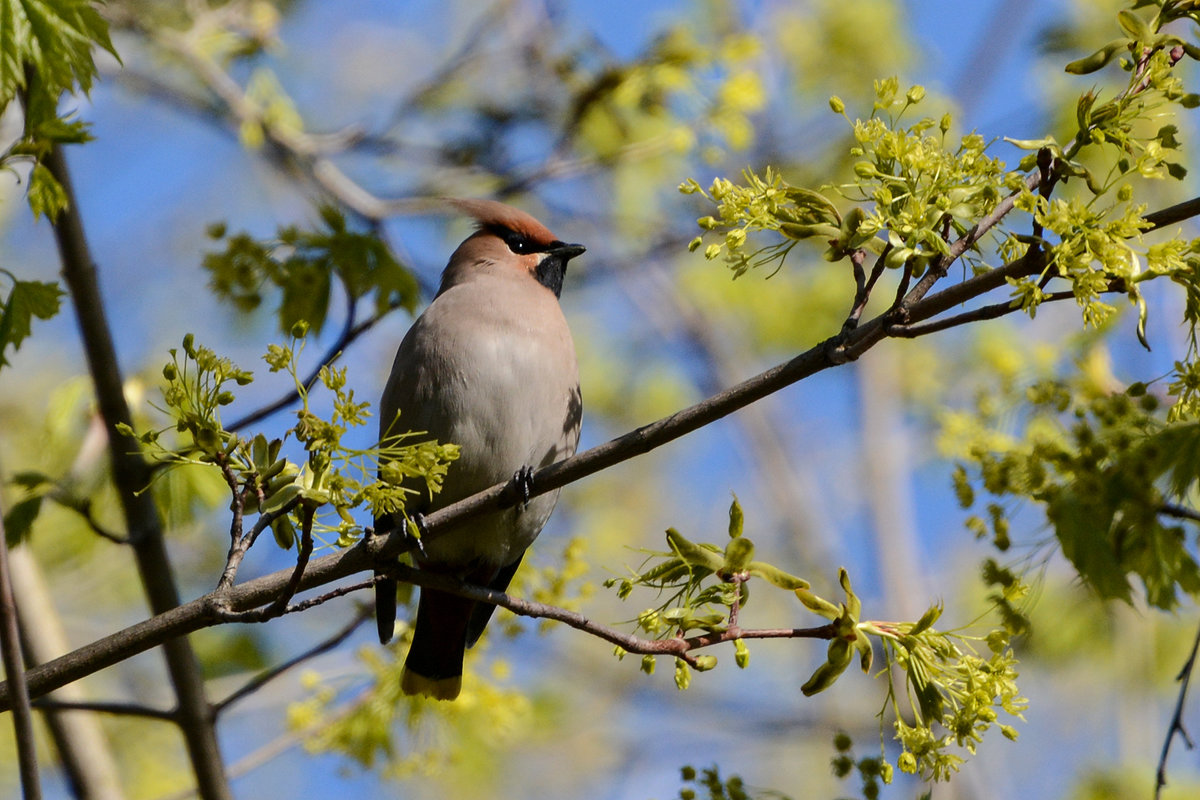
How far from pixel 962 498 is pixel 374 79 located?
33.6 feet

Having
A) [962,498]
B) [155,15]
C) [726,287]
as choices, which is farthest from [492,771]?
[962,498]

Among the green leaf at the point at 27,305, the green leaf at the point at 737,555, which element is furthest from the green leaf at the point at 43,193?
the green leaf at the point at 737,555

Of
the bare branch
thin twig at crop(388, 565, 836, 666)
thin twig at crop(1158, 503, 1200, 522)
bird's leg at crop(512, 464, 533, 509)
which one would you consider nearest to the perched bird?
the bare branch

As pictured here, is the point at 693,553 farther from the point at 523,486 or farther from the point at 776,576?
the point at 523,486

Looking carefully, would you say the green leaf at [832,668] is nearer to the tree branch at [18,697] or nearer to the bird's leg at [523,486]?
the bird's leg at [523,486]

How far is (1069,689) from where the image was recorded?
11.3 metres

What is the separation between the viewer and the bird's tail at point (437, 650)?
4391 mm

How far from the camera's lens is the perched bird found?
13.5ft

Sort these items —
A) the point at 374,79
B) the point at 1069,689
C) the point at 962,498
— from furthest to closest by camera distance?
1. the point at 374,79
2. the point at 1069,689
3. the point at 962,498

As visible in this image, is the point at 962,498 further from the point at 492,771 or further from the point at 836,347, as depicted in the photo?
the point at 492,771

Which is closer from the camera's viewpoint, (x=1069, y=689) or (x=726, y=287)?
(x=726, y=287)

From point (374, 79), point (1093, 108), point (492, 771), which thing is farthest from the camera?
point (374, 79)

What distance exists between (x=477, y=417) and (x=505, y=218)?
1.32m

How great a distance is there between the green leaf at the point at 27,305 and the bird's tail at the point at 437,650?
1770mm
